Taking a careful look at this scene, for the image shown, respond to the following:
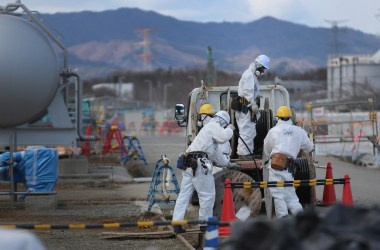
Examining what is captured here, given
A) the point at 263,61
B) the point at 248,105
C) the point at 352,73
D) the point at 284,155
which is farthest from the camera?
the point at 352,73

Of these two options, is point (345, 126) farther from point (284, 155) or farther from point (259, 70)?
point (284, 155)

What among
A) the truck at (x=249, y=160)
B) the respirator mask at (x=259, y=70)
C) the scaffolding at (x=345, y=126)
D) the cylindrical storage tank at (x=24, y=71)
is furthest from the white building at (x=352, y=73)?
the respirator mask at (x=259, y=70)

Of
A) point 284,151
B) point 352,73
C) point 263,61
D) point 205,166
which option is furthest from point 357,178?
point 352,73

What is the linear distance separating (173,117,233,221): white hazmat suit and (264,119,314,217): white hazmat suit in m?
0.81

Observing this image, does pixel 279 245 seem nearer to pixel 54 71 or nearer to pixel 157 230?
pixel 157 230

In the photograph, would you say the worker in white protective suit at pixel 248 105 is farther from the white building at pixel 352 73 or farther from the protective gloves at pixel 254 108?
the white building at pixel 352 73

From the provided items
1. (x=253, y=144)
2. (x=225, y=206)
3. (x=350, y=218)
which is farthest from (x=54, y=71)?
(x=350, y=218)

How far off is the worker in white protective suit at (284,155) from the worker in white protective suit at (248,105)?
2.11m

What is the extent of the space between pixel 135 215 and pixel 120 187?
7157 mm

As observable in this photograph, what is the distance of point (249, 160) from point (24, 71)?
21.5ft

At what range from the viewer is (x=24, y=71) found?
18.9m

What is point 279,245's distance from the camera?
500 centimetres

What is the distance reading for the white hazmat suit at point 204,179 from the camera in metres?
12.0

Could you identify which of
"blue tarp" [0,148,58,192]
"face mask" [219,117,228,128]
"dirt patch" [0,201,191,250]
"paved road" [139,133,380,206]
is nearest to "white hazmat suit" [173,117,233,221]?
"face mask" [219,117,228,128]
